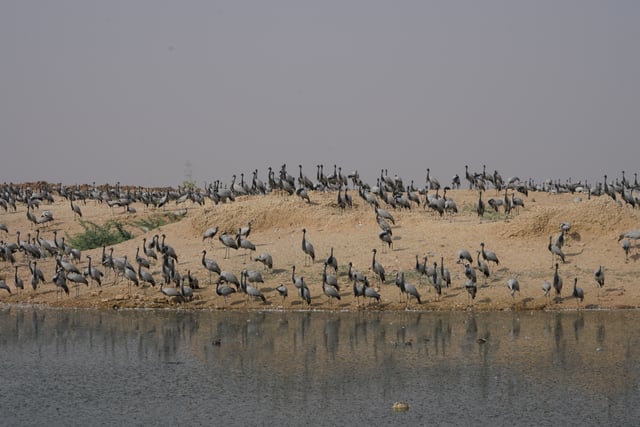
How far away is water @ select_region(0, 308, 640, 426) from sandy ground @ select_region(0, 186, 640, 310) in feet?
5.96

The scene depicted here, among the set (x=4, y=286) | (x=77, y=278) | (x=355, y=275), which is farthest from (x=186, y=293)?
(x=4, y=286)

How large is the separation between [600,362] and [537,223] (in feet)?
51.1

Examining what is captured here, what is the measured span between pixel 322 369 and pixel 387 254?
1485 centimetres

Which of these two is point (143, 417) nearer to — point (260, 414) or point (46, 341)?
point (260, 414)

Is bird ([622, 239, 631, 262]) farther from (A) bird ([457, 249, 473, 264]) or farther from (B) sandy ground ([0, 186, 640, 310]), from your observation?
(A) bird ([457, 249, 473, 264])

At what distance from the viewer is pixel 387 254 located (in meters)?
33.1

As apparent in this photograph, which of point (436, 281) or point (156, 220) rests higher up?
point (156, 220)

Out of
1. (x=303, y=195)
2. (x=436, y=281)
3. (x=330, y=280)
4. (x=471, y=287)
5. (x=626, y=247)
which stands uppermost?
(x=303, y=195)

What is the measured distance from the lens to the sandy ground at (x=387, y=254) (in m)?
28.8

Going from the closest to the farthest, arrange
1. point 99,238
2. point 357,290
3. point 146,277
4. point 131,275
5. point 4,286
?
point 357,290
point 131,275
point 146,277
point 4,286
point 99,238

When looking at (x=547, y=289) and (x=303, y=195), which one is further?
(x=303, y=195)

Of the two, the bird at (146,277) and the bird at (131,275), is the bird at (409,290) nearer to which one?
the bird at (146,277)

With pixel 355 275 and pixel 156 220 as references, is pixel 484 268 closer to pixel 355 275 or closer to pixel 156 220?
pixel 355 275

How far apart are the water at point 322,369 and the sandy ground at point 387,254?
5.96ft
